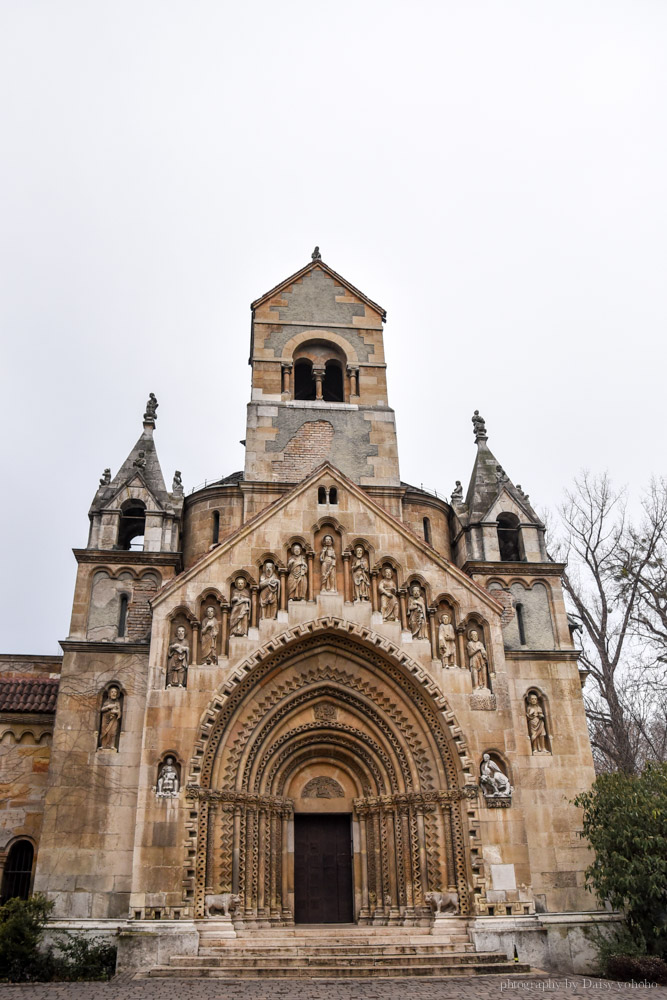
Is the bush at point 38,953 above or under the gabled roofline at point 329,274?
under

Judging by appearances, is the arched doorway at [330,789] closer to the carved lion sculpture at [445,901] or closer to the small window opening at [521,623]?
the carved lion sculpture at [445,901]

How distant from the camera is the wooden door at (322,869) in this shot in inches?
720

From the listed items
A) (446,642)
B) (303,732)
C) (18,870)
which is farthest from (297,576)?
(18,870)

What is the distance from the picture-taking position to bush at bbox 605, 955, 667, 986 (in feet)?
47.6

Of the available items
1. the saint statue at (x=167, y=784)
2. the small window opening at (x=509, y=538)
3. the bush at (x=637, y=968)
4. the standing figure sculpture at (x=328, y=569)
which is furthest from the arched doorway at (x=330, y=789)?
the small window opening at (x=509, y=538)

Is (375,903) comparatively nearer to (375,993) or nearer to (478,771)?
(478,771)

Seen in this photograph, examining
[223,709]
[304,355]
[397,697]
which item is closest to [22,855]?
[223,709]

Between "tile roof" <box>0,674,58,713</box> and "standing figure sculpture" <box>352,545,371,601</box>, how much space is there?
798 cm

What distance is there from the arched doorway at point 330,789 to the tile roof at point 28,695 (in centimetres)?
509

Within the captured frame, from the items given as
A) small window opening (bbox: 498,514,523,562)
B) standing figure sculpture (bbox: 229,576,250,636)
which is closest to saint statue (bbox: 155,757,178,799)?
standing figure sculpture (bbox: 229,576,250,636)

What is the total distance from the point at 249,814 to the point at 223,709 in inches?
93.5

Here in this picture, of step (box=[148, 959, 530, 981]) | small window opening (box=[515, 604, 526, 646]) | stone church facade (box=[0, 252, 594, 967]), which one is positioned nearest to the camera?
step (box=[148, 959, 530, 981])

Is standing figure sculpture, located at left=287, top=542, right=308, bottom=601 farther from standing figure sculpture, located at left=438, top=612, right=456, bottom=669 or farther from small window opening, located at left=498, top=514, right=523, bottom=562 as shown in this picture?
small window opening, located at left=498, top=514, right=523, bottom=562

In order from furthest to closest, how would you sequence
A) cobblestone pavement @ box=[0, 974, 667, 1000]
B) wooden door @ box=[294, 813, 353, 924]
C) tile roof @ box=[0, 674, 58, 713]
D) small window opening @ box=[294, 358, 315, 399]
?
small window opening @ box=[294, 358, 315, 399], tile roof @ box=[0, 674, 58, 713], wooden door @ box=[294, 813, 353, 924], cobblestone pavement @ box=[0, 974, 667, 1000]
